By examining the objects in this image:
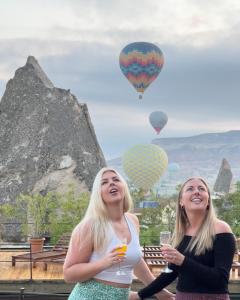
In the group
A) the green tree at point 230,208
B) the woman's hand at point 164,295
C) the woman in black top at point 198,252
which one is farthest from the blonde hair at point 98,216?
the green tree at point 230,208

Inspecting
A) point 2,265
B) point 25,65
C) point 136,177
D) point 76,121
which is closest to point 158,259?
point 2,265

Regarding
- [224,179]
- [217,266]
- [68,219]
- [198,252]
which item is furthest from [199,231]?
[224,179]

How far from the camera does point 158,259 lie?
10.6 metres

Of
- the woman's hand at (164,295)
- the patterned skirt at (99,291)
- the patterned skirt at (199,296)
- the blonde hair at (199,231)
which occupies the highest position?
the blonde hair at (199,231)

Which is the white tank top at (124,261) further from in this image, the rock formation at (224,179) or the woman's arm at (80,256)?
→ the rock formation at (224,179)

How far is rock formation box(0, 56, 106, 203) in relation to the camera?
88.8ft

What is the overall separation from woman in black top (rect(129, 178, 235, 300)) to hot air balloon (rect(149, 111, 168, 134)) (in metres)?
47.9

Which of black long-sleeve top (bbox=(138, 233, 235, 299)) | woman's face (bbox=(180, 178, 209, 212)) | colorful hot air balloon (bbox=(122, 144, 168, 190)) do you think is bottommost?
black long-sleeve top (bbox=(138, 233, 235, 299))

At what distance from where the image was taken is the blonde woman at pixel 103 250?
2814 millimetres

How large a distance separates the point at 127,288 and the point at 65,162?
25.3 meters

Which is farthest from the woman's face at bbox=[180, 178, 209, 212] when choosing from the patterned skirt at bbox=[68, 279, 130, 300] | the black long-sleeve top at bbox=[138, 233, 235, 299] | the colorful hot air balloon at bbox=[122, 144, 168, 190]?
the colorful hot air balloon at bbox=[122, 144, 168, 190]

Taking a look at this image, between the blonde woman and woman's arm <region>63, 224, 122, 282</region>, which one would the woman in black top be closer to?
the blonde woman

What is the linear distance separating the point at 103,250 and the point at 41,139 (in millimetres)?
26312

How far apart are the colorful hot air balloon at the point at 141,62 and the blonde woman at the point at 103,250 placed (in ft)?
102
